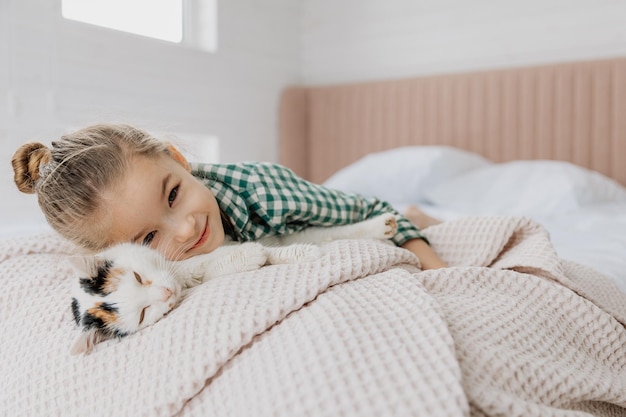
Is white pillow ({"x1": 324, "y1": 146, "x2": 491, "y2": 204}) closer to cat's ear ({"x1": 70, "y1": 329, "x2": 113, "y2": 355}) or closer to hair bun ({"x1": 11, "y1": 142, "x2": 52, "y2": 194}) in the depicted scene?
hair bun ({"x1": 11, "y1": 142, "x2": 52, "y2": 194})

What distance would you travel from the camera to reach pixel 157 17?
111 inches

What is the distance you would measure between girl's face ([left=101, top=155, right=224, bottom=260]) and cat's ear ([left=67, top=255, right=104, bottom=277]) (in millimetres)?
144

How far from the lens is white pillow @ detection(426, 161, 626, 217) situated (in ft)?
6.88

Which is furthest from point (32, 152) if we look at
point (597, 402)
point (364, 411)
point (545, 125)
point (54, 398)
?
point (545, 125)

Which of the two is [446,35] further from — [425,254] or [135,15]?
[425,254]

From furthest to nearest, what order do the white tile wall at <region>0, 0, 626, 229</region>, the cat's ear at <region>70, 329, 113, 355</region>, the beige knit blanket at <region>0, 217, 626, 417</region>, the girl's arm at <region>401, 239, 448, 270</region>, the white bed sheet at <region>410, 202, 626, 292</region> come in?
the white tile wall at <region>0, 0, 626, 229</region>, the white bed sheet at <region>410, 202, 626, 292</region>, the girl's arm at <region>401, 239, 448, 270</region>, the cat's ear at <region>70, 329, 113, 355</region>, the beige knit blanket at <region>0, 217, 626, 417</region>

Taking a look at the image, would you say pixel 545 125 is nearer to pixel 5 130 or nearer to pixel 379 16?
pixel 379 16

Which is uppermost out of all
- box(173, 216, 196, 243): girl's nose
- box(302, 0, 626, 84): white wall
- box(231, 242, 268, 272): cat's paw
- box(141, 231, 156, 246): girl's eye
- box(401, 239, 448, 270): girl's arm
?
box(302, 0, 626, 84): white wall

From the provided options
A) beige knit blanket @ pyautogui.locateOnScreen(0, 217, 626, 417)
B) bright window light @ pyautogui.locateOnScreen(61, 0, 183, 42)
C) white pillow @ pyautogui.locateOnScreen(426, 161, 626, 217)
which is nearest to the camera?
beige knit blanket @ pyautogui.locateOnScreen(0, 217, 626, 417)

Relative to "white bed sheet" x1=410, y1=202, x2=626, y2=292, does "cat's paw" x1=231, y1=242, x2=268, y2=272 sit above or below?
above

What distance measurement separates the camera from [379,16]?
3197 mm

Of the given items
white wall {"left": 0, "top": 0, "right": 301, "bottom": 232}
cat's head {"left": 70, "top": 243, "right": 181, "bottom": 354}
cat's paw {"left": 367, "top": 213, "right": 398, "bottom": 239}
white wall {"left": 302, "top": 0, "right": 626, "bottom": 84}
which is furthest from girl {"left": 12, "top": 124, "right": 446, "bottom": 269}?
white wall {"left": 302, "top": 0, "right": 626, "bottom": 84}

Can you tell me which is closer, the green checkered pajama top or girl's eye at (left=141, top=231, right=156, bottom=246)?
girl's eye at (left=141, top=231, right=156, bottom=246)

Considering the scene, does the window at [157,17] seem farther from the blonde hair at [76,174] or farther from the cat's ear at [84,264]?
the cat's ear at [84,264]
